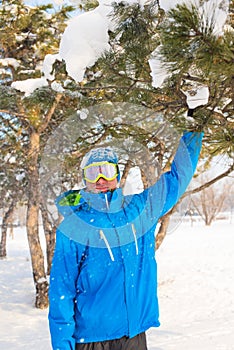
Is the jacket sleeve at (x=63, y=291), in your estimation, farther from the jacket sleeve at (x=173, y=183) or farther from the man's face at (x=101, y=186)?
the jacket sleeve at (x=173, y=183)

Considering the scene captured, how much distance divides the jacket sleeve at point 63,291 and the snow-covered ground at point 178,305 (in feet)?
10.7

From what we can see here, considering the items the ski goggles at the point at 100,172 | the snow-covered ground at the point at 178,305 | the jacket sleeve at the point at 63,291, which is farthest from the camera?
the snow-covered ground at the point at 178,305

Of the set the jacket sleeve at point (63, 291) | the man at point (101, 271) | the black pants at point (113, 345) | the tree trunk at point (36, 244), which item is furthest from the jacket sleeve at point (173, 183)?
the tree trunk at point (36, 244)

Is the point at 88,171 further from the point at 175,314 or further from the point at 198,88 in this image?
the point at 175,314

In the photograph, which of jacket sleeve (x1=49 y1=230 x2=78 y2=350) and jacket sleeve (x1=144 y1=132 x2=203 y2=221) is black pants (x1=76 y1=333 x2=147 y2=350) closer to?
jacket sleeve (x1=49 y1=230 x2=78 y2=350)

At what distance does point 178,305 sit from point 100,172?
686 centimetres

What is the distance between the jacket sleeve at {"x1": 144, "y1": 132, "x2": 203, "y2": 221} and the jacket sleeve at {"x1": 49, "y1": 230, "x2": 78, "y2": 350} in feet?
1.35

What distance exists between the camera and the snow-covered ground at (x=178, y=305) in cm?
520

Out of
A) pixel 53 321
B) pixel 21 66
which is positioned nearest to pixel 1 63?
pixel 21 66

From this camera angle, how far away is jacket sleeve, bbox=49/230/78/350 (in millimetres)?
1646

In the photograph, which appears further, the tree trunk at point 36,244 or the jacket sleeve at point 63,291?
the tree trunk at point 36,244

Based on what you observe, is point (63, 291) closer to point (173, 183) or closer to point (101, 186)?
point (101, 186)

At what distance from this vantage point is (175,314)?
7.34 metres

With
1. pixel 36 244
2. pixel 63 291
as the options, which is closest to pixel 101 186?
pixel 63 291
